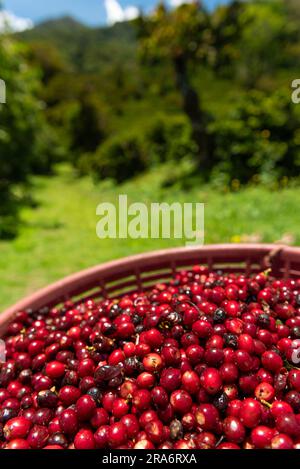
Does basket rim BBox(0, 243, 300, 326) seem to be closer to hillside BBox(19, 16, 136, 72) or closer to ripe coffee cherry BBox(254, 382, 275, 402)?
ripe coffee cherry BBox(254, 382, 275, 402)

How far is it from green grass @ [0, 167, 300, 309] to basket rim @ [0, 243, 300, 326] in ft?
10.3

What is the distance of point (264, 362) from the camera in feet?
6.25

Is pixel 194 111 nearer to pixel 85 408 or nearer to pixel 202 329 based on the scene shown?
pixel 202 329

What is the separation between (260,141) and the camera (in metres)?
10.5

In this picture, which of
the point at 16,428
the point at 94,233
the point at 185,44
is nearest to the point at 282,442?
the point at 16,428

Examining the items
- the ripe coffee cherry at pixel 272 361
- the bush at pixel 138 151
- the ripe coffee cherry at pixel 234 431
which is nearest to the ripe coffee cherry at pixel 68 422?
the ripe coffee cherry at pixel 234 431

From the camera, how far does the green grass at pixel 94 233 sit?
6562 mm

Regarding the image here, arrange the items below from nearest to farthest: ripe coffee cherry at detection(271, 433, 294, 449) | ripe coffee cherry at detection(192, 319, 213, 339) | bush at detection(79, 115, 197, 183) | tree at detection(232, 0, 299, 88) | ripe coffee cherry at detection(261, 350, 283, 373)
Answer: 1. ripe coffee cherry at detection(271, 433, 294, 449)
2. ripe coffee cherry at detection(261, 350, 283, 373)
3. ripe coffee cherry at detection(192, 319, 213, 339)
4. bush at detection(79, 115, 197, 183)
5. tree at detection(232, 0, 299, 88)

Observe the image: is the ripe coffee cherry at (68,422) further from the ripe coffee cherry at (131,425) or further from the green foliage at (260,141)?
the green foliage at (260,141)

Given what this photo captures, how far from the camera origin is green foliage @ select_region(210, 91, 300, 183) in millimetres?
9914

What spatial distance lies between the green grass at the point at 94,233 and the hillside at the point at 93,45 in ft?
166

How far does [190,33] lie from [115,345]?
12.3m

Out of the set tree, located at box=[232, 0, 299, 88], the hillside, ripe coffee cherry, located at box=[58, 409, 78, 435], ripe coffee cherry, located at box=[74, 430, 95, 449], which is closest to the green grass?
ripe coffee cherry, located at box=[58, 409, 78, 435]

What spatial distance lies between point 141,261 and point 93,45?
140531 millimetres
